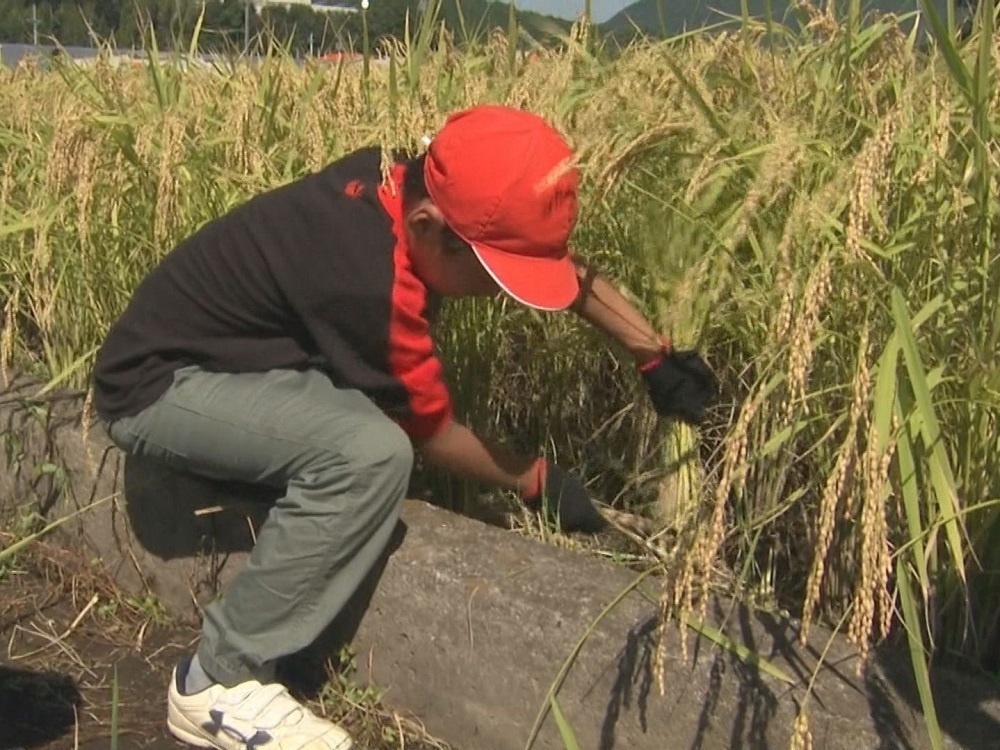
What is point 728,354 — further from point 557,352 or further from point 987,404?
point 987,404

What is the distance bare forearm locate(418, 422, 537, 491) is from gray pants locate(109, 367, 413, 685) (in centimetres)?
12

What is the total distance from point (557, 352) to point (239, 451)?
0.66m

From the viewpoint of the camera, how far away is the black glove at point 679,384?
219 cm

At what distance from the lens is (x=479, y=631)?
6.73ft

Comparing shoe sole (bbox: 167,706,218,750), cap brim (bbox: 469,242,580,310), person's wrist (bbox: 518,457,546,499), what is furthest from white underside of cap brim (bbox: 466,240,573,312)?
shoe sole (bbox: 167,706,218,750)

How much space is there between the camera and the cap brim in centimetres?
201

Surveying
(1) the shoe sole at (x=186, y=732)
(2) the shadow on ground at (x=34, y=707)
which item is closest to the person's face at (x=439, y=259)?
(1) the shoe sole at (x=186, y=732)

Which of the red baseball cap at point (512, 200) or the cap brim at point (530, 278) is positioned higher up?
the red baseball cap at point (512, 200)

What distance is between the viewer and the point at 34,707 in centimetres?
235

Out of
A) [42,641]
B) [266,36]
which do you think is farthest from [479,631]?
[266,36]

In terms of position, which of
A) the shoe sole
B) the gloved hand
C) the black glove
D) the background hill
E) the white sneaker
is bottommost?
the shoe sole

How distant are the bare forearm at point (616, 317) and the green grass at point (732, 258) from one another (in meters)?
0.07

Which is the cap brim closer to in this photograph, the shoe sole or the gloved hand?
the gloved hand

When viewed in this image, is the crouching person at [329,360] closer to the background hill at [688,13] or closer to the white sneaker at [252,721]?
the white sneaker at [252,721]
